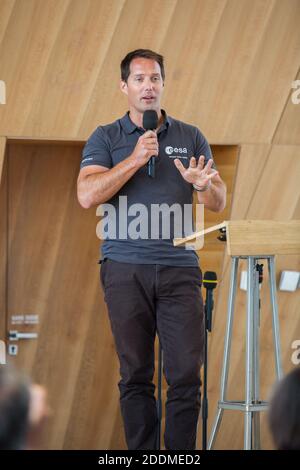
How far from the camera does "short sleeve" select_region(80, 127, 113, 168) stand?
3027 millimetres

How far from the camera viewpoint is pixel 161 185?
2998 mm

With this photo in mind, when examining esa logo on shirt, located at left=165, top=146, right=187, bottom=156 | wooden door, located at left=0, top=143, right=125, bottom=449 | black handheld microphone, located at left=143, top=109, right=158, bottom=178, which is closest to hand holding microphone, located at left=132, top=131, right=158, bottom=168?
black handheld microphone, located at left=143, top=109, right=158, bottom=178

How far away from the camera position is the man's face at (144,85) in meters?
3.07

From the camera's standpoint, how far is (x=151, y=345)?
9.70ft

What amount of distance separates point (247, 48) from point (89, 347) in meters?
1.80

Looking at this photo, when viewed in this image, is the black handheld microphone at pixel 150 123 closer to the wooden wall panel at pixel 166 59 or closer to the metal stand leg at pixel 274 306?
the metal stand leg at pixel 274 306

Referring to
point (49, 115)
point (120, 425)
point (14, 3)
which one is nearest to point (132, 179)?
point (49, 115)

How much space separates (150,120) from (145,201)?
0.96ft

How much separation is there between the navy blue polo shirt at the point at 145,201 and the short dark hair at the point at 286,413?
1.78 m

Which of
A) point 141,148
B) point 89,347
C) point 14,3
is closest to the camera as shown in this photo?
point 141,148

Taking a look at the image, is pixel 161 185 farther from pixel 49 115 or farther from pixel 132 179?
pixel 49 115

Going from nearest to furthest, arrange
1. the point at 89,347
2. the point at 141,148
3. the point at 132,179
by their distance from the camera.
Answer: the point at 141,148
the point at 132,179
the point at 89,347

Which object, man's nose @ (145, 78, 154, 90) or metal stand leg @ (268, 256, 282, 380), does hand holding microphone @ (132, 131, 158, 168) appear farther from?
metal stand leg @ (268, 256, 282, 380)

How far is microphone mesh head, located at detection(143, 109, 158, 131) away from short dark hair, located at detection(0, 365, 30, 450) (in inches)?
76.9
